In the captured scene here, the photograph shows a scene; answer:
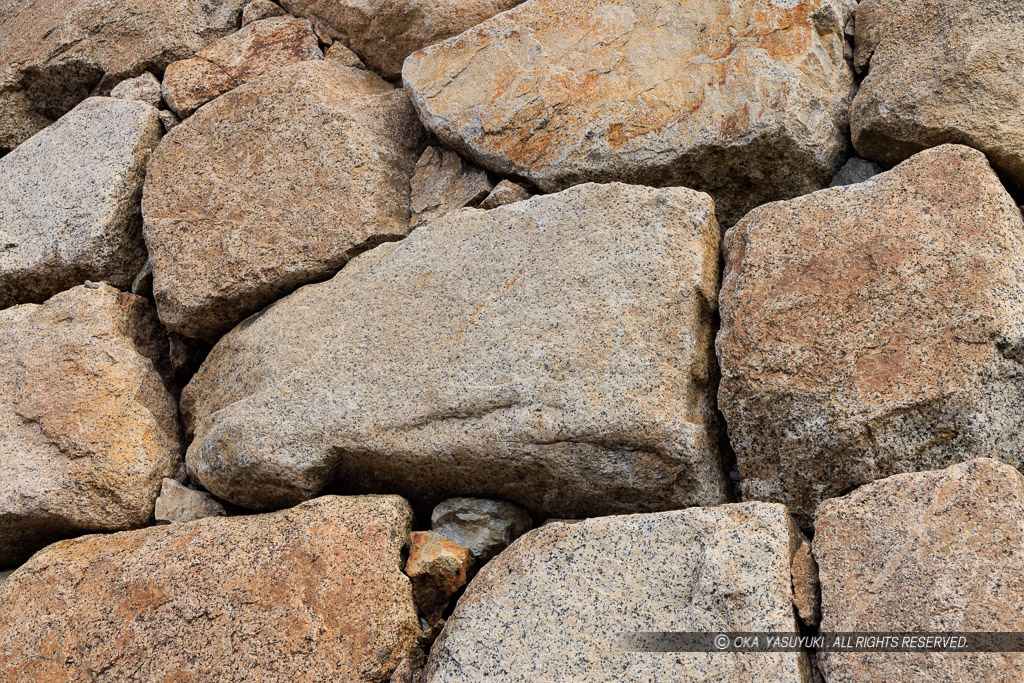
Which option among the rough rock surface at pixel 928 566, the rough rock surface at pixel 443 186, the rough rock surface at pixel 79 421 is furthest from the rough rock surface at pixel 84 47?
the rough rock surface at pixel 928 566

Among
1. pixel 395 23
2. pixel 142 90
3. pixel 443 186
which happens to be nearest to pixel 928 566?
pixel 443 186

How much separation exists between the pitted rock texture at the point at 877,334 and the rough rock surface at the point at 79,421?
138 centimetres

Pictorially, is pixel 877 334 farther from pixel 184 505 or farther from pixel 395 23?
pixel 395 23

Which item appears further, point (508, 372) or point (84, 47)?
point (84, 47)

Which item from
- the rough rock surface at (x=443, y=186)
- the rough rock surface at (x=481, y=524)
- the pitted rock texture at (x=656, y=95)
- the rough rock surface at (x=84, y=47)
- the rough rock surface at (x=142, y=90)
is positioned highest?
the rough rock surface at (x=84, y=47)

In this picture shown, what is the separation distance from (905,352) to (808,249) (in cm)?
29

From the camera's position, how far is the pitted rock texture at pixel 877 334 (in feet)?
5.51

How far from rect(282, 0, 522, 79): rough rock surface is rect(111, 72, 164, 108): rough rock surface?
1.83 ft

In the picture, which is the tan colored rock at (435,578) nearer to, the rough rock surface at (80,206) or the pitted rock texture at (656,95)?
the pitted rock texture at (656,95)

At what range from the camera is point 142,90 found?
3029mm

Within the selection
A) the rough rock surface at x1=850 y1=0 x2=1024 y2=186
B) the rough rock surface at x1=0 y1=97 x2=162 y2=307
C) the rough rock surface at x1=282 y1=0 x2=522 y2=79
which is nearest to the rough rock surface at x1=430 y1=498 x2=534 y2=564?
the rough rock surface at x1=850 y1=0 x2=1024 y2=186

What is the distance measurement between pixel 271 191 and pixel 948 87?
161cm

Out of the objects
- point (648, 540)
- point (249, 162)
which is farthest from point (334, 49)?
point (648, 540)

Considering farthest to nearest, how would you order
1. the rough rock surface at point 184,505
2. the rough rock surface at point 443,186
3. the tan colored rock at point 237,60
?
1. the tan colored rock at point 237,60
2. the rough rock surface at point 443,186
3. the rough rock surface at point 184,505
